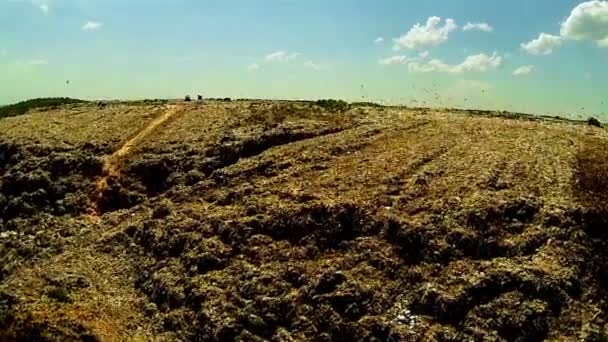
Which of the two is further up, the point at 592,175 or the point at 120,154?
the point at 592,175

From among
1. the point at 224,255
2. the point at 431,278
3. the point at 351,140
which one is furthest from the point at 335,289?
the point at 351,140

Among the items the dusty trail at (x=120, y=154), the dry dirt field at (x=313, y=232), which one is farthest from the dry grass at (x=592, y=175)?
the dusty trail at (x=120, y=154)

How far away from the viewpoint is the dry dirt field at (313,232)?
102 ft

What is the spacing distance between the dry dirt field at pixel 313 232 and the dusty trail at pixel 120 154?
0.22m

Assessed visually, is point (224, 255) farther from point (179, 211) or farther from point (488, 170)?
point (488, 170)

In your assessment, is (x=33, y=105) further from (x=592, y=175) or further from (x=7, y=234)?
(x=592, y=175)

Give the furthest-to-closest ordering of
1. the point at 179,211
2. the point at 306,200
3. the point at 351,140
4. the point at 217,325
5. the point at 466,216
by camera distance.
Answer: the point at 351,140 → the point at 179,211 → the point at 306,200 → the point at 466,216 → the point at 217,325

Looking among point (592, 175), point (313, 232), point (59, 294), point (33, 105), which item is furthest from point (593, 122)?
point (33, 105)

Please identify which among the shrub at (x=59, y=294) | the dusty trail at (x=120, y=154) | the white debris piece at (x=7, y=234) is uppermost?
the dusty trail at (x=120, y=154)

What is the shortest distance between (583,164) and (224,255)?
Result: 21.5 m

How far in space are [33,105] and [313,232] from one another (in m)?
56.1

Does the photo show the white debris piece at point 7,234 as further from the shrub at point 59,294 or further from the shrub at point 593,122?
the shrub at point 593,122

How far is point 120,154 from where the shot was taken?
5153 cm

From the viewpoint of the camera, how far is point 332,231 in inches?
1433
